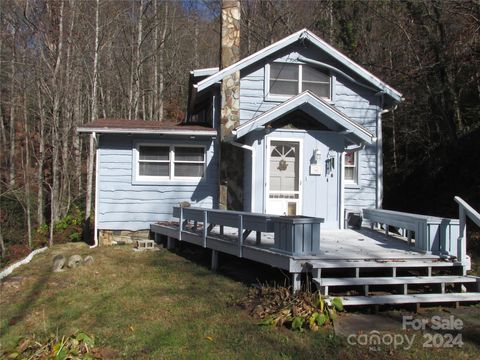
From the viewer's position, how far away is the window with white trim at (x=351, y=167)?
43.1 feet

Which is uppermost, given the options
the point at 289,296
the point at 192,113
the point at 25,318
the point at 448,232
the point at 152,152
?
the point at 192,113

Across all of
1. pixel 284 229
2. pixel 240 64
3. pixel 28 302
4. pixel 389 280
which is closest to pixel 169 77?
pixel 240 64

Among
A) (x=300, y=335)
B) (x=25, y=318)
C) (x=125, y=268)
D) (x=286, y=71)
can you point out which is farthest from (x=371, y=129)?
(x=25, y=318)

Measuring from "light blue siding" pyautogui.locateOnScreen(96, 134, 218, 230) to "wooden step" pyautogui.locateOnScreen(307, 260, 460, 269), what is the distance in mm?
6374

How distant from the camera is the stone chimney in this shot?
12.5 metres

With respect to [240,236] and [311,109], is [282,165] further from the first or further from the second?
[240,236]

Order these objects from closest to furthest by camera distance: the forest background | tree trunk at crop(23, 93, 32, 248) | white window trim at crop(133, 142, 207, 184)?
1. white window trim at crop(133, 142, 207, 184)
2. the forest background
3. tree trunk at crop(23, 93, 32, 248)

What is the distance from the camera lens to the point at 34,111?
20.6 meters

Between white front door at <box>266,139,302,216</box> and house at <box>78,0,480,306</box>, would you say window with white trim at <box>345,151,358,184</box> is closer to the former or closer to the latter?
house at <box>78,0,480,306</box>

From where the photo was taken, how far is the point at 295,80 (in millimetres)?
13039

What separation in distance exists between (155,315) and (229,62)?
855 cm

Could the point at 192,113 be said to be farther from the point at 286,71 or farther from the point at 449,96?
the point at 449,96

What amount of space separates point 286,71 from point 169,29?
15.4 metres

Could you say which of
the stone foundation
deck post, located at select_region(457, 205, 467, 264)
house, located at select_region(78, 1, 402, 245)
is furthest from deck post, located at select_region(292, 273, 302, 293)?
the stone foundation
